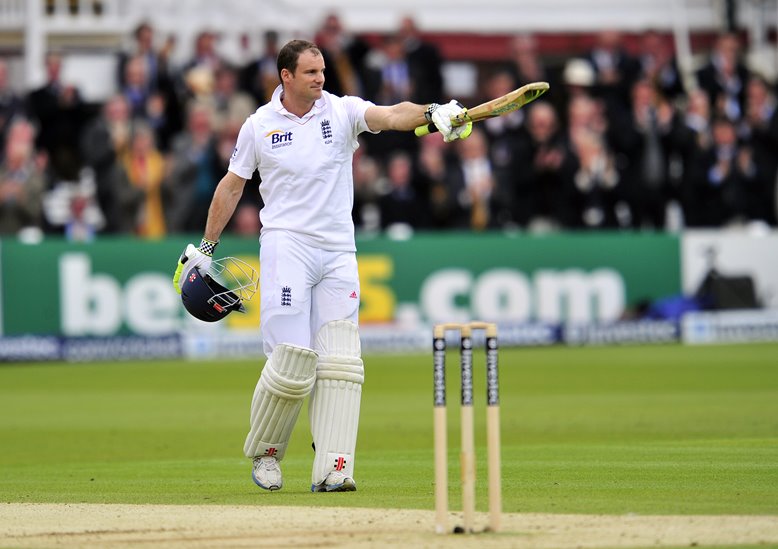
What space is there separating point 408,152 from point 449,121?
1382cm

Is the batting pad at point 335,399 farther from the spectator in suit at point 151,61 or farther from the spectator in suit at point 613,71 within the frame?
the spectator in suit at point 613,71

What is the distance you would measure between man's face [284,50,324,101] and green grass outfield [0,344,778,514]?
2.16 m

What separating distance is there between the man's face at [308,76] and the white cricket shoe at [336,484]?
6.70 ft

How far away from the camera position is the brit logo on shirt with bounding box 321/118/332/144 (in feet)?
29.0

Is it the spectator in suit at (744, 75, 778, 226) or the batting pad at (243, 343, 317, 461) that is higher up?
the spectator in suit at (744, 75, 778, 226)

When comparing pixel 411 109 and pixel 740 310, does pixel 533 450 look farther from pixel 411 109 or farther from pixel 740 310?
pixel 740 310

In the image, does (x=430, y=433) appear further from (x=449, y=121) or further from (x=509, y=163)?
(x=509, y=163)

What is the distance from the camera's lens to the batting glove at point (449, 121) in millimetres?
8109

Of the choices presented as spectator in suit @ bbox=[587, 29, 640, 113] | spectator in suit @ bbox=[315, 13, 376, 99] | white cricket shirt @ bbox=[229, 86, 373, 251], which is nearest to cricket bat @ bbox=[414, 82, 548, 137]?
white cricket shirt @ bbox=[229, 86, 373, 251]

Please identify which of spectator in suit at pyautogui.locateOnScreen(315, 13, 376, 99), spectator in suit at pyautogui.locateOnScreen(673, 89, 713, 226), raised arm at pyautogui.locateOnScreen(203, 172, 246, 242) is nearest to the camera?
raised arm at pyautogui.locateOnScreen(203, 172, 246, 242)

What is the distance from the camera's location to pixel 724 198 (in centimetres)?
2242

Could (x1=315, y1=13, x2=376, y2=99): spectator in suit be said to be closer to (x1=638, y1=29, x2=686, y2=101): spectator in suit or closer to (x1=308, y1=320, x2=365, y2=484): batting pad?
(x1=638, y1=29, x2=686, y2=101): spectator in suit

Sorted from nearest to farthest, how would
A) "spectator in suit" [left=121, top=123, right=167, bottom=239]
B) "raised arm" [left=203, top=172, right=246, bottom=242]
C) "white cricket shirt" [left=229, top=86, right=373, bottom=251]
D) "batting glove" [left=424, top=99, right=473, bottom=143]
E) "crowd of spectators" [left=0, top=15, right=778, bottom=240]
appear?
"batting glove" [left=424, top=99, right=473, bottom=143], "white cricket shirt" [left=229, top=86, right=373, bottom=251], "raised arm" [left=203, top=172, right=246, bottom=242], "spectator in suit" [left=121, top=123, right=167, bottom=239], "crowd of spectators" [left=0, top=15, right=778, bottom=240]

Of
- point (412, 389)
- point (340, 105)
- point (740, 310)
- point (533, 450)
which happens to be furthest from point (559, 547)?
point (740, 310)
